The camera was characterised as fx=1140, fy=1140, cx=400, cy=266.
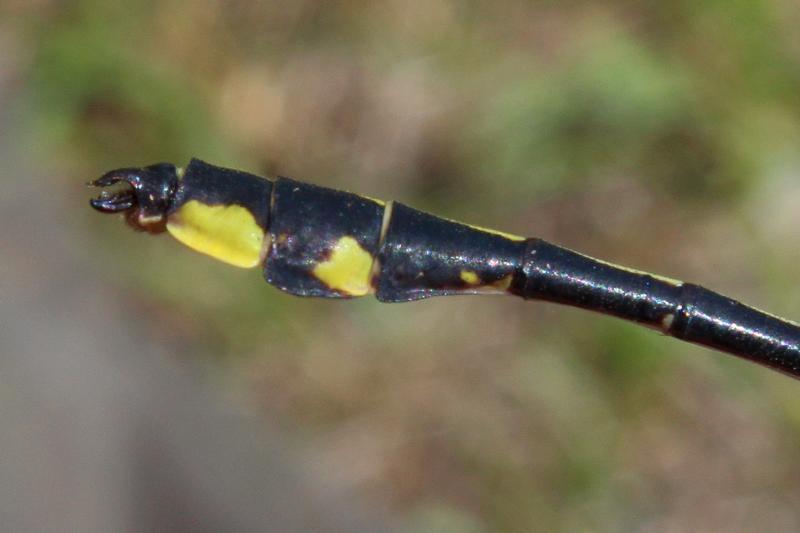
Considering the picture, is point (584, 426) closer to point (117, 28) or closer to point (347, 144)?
point (347, 144)

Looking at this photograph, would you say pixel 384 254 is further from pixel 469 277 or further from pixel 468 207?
pixel 468 207

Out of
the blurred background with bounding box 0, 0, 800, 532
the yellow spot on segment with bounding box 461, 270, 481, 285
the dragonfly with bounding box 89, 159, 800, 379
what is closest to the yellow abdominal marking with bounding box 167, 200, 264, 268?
the dragonfly with bounding box 89, 159, 800, 379

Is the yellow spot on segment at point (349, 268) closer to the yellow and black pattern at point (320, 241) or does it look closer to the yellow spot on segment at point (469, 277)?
the yellow and black pattern at point (320, 241)

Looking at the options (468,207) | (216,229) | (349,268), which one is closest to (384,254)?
(349,268)

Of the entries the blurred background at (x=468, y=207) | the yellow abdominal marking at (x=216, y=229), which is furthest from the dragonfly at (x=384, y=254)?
the blurred background at (x=468, y=207)

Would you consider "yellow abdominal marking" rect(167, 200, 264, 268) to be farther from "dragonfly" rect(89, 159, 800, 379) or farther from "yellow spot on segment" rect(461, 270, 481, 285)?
"yellow spot on segment" rect(461, 270, 481, 285)

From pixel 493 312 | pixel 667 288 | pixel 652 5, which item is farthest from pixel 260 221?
pixel 652 5
